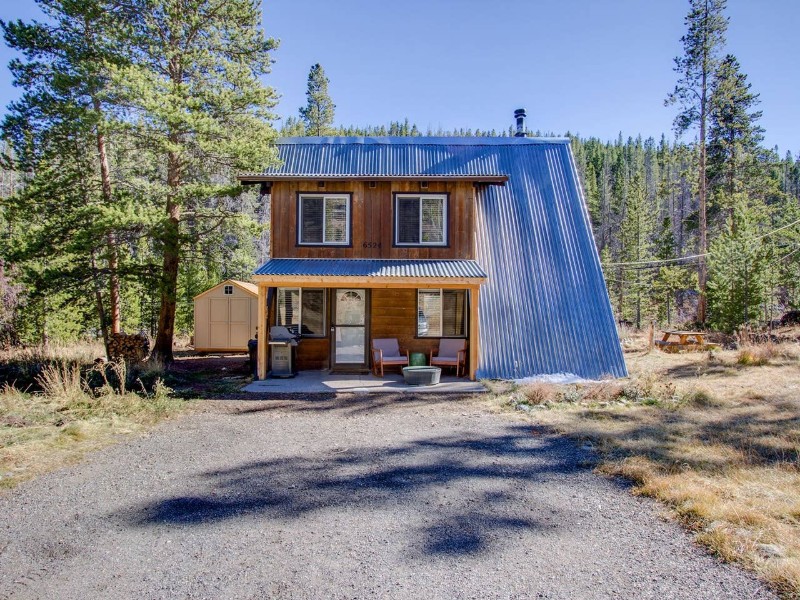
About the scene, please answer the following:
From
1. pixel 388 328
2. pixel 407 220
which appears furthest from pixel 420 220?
pixel 388 328

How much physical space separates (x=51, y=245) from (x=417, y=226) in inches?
329

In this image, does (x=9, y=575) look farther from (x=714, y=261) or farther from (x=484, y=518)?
(x=714, y=261)

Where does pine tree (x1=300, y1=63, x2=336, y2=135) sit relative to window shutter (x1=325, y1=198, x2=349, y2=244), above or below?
above

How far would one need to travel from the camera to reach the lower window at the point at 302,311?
12188mm

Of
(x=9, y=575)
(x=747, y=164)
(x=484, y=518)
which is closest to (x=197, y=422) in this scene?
(x=9, y=575)

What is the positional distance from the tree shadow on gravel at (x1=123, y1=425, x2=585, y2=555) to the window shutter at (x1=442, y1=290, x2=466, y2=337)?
5.74 m

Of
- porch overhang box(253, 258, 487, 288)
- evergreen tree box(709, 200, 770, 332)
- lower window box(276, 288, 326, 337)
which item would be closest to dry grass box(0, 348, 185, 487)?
porch overhang box(253, 258, 487, 288)

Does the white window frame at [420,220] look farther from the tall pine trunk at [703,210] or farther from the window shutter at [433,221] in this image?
the tall pine trunk at [703,210]

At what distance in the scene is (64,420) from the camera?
7.19 metres

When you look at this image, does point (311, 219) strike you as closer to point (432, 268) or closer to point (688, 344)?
point (432, 268)

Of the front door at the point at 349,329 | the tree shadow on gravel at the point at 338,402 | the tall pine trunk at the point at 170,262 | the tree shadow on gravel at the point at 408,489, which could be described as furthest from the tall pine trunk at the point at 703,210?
the tall pine trunk at the point at 170,262

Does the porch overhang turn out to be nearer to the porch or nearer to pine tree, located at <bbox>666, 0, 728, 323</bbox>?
the porch

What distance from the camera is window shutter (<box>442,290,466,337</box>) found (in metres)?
12.2

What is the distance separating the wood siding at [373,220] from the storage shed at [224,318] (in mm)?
5496
